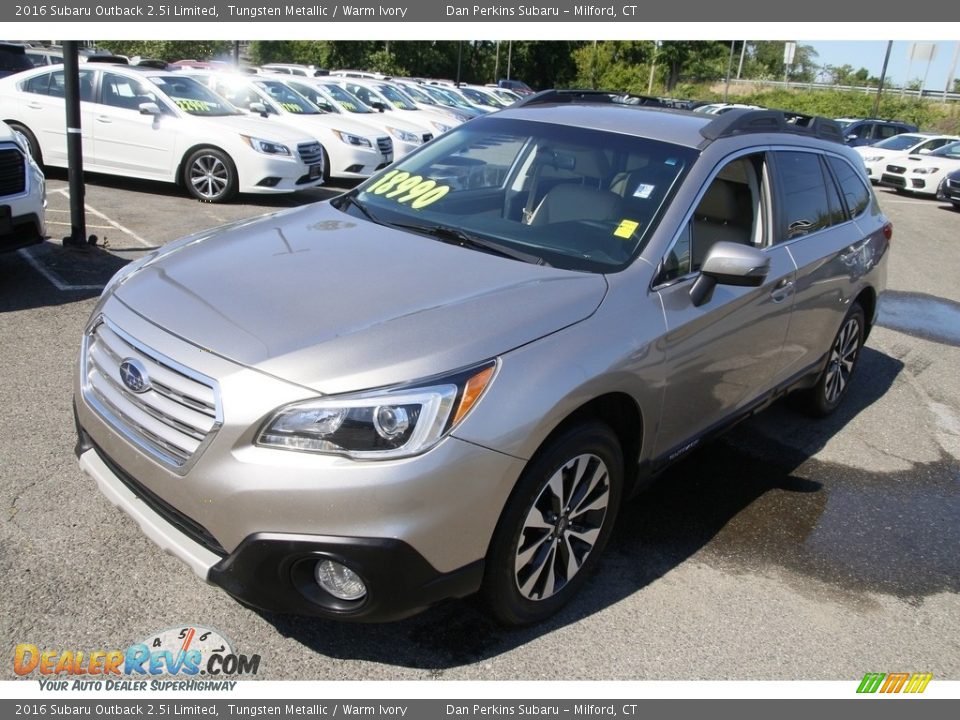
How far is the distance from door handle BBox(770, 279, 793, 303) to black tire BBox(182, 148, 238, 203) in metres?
8.47

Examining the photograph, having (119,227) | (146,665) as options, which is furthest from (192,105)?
(146,665)

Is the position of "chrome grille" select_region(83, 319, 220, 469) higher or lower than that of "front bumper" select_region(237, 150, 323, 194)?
higher

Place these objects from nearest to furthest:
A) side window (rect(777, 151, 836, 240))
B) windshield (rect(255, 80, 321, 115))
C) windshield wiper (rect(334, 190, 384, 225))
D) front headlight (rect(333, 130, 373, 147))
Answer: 1. windshield wiper (rect(334, 190, 384, 225))
2. side window (rect(777, 151, 836, 240))
3. front headlight (rect(333, 130, 373, 147))
4. windshield (rect(255, 80, 321, 115))

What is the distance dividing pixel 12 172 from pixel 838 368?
5.97 m

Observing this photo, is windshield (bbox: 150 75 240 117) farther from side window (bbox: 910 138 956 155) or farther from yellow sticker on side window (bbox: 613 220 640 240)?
side window (bbox: 910 138 956 155)

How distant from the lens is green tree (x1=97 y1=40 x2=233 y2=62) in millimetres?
36438

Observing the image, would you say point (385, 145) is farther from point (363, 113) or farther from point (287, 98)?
point (363, 113)

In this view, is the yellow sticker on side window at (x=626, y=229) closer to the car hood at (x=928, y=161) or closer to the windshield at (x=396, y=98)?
the windshield at (x=396, y=98)

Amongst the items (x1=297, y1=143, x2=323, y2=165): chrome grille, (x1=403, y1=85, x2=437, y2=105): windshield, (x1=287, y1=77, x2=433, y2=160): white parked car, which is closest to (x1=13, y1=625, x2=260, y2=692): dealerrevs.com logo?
(x1=297, y1=143, x2=323, y2=165): chrome grille

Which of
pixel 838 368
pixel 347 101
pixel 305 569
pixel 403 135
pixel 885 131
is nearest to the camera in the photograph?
pixel 305 569

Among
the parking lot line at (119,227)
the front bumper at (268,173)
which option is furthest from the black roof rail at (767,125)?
the front bumper at (268,173)

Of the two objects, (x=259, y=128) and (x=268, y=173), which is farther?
(x=259, y=128)

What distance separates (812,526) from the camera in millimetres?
4035

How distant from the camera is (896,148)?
855 inches
